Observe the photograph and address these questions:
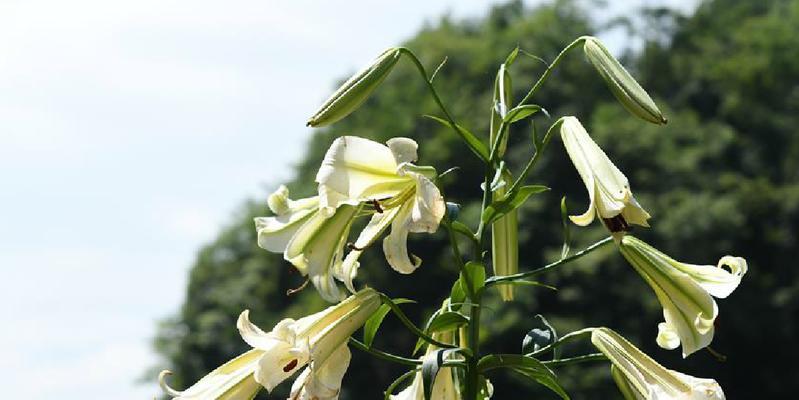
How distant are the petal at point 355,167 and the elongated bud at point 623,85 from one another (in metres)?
0.43

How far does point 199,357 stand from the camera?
3578cm

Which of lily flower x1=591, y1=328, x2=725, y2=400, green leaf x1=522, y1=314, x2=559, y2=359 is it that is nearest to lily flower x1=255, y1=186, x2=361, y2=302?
green leaf x1=522, y1=314, x2=559, y2=359

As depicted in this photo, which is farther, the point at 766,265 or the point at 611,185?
the point at 766,265

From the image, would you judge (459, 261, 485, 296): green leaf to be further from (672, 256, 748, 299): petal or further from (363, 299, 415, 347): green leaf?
(672, 256, 748, 299): petal

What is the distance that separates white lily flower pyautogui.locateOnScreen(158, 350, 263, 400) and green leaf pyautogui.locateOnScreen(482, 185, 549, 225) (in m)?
0.45

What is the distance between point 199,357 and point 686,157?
12697 millimetres

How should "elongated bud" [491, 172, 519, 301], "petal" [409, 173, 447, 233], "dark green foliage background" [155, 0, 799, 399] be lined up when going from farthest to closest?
"dark green foliage background" [155, 0, 799, 399]
"elongated bud" [491, 172, 519, 301]
"petal" [409, 173, 447, 233]

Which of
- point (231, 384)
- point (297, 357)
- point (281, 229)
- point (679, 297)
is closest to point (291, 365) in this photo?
Result: point (297, 357)

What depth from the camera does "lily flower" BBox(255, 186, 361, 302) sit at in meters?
2.50

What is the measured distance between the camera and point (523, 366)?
8.18 feet

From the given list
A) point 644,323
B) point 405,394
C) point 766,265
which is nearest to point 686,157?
point 766,265

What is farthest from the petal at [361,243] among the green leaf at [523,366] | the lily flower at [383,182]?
the green leaf at [523,366]

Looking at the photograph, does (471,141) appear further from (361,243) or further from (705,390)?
(705,390)

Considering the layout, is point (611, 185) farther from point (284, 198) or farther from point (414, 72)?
point (414, 72)
